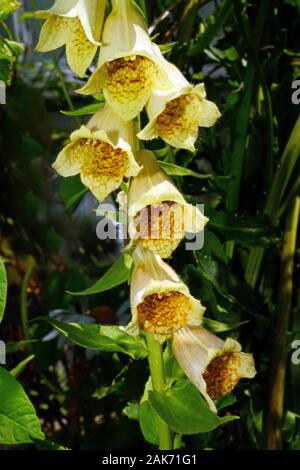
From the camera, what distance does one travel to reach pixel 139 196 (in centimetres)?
44

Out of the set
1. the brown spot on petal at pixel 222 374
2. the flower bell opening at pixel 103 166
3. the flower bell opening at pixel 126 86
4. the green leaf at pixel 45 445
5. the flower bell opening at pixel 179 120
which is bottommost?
the green leaf at pixel 45 445

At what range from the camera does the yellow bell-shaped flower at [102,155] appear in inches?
17.1

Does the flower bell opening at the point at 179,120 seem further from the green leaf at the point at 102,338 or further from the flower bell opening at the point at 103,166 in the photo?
the green leaf at the point at 102,338

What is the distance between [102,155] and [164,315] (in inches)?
4.3

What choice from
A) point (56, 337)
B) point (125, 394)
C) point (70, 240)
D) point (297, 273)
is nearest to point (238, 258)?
point (297, 273)

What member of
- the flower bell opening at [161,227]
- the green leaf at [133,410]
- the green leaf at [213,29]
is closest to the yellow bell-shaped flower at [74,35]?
the flower bell opening at [161,227]

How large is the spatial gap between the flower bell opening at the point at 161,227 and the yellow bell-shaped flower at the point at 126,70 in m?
0.06

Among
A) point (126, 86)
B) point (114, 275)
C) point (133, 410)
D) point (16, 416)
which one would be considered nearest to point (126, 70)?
point (126, 86)

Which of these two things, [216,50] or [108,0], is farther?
[216,50]

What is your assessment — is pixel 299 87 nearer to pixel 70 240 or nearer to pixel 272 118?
pixel 272 118

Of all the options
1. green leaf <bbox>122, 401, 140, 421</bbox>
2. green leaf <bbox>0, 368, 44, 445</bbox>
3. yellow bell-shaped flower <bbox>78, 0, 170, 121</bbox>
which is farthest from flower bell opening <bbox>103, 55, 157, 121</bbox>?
green leaf <bbox>122, 401, 140, 421</bbox>

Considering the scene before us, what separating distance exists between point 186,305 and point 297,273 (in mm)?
272

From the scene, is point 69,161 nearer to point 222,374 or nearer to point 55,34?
point 55,34

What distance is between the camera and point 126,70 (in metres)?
Answer: 0.43
